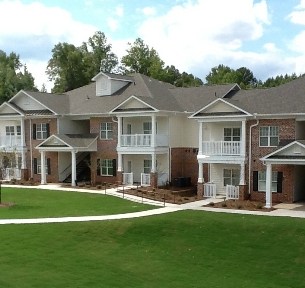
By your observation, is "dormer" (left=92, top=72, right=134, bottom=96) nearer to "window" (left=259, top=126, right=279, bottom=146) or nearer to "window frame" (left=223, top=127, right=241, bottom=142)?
"window frame" (left=223, top=127, right=241, bottom=142)

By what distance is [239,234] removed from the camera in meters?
21.4

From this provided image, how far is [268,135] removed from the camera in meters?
31.0

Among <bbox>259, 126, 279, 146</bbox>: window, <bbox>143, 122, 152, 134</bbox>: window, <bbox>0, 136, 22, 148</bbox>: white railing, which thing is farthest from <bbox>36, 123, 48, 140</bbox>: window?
<bbox>259, 126, 279, 146</bbox>: window

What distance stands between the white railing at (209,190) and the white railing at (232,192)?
102 cm

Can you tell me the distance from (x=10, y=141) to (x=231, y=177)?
20162 millimetres

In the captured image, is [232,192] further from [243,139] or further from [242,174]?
[243,139]

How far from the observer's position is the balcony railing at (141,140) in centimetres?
3625

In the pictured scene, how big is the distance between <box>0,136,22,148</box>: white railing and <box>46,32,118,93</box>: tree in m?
29.8

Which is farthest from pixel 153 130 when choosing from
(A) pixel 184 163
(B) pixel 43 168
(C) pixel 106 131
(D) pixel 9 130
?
(D) pixel 9 130

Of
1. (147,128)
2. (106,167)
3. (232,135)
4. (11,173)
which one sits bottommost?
(11,173)

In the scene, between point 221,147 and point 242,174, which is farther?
point 221,147

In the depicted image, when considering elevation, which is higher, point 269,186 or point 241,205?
point 269,186

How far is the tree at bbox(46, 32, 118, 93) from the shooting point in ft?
238

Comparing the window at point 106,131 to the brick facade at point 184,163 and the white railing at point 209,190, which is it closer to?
the brick facade at point 184,163
